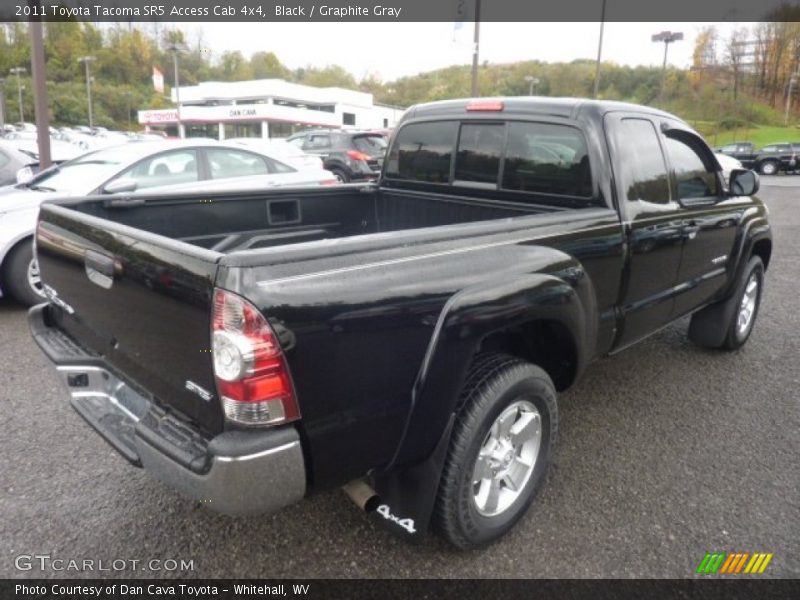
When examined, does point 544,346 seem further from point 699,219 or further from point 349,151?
point 349,151

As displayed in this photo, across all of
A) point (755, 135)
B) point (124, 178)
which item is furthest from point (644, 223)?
point (755, 135)

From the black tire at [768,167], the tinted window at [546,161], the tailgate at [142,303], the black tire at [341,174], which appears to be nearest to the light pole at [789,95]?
the black tire at [768,167]

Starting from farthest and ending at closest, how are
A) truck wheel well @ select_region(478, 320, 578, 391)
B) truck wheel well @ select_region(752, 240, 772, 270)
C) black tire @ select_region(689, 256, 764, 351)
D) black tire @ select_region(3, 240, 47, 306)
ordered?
black tire @ select_region(3, 240, 47, 306), truck wheel well @ select_region(752, 240, 772, 270), black tire @ select_region(689, 256, 764, 351), truck wheel well @ select_region(478, 320, 578, 391)

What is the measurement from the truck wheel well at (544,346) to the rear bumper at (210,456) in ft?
3.63

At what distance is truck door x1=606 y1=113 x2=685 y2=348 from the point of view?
3143 millimetres

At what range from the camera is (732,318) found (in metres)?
4.65

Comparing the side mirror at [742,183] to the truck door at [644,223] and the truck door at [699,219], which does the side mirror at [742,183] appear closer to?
the truck door at [699,219]

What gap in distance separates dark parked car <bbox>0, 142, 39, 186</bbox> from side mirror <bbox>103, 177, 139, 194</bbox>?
1818 millimetres

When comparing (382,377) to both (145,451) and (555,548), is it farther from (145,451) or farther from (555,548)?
(555,548)

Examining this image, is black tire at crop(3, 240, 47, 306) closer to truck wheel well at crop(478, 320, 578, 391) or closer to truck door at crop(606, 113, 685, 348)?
truck wheel well at crop(478, 320, 578, 391)

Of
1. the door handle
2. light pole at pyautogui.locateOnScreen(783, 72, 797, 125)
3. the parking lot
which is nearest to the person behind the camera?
the parking lot

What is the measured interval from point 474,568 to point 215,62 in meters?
139

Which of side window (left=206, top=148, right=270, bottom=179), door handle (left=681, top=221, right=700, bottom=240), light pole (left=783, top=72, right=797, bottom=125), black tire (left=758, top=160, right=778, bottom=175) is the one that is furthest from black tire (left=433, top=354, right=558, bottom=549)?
Result: light pole (left=783, top=72, right=797, bottom=125)

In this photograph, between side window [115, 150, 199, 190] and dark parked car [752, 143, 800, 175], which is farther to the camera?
dark parked car [752, 143, 800, 175]
